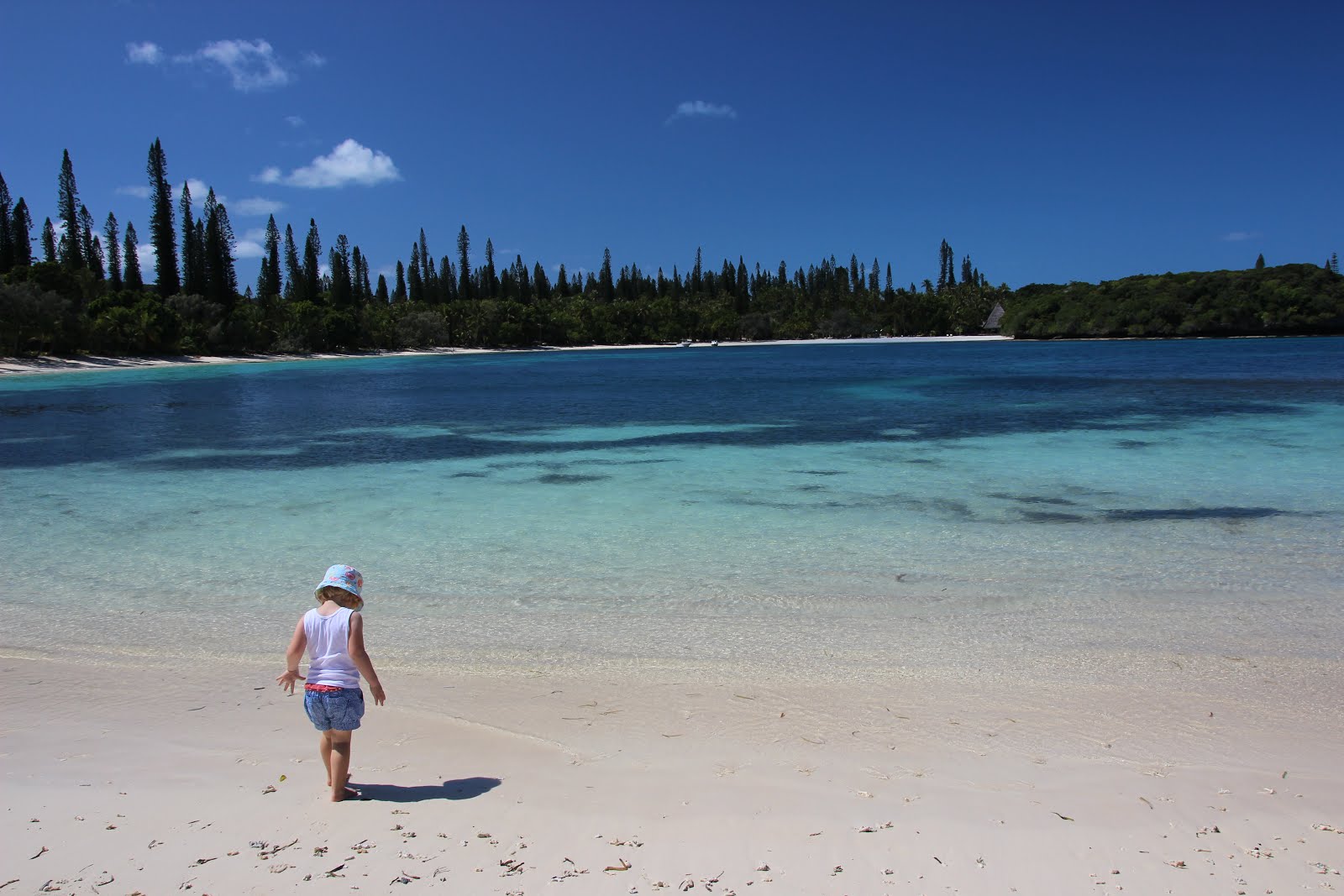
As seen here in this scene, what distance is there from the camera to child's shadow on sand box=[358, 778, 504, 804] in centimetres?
367

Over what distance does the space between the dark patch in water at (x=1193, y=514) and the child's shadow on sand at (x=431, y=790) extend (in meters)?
8.56

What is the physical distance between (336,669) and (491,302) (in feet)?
359

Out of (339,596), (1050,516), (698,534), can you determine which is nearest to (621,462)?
(698,534)

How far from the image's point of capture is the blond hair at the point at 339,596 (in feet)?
12.3

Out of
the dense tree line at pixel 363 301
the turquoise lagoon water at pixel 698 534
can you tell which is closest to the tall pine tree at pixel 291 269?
the dense tree line at pixel 363 301

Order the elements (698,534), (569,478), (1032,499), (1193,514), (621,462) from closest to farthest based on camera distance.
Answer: (698,534), (1193,514), (1032,499), (569,478), (621,462)

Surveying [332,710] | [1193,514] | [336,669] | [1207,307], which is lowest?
[1193,514]

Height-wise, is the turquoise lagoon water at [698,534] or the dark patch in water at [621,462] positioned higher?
the dark patch in water at [621,462]

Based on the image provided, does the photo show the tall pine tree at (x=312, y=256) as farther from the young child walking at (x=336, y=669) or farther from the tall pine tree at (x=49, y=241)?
the young child walking at (x=336, y=669)

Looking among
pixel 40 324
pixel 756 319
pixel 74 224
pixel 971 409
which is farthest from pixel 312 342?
pixel 971 409

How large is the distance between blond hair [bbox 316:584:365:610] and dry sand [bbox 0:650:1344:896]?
78 centimetres

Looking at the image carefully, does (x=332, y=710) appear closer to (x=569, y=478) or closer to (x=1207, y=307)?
(x=569, y=478)

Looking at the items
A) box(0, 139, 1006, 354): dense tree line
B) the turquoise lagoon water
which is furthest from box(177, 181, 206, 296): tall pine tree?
the turquoise lagoon water

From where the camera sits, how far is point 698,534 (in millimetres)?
9695
